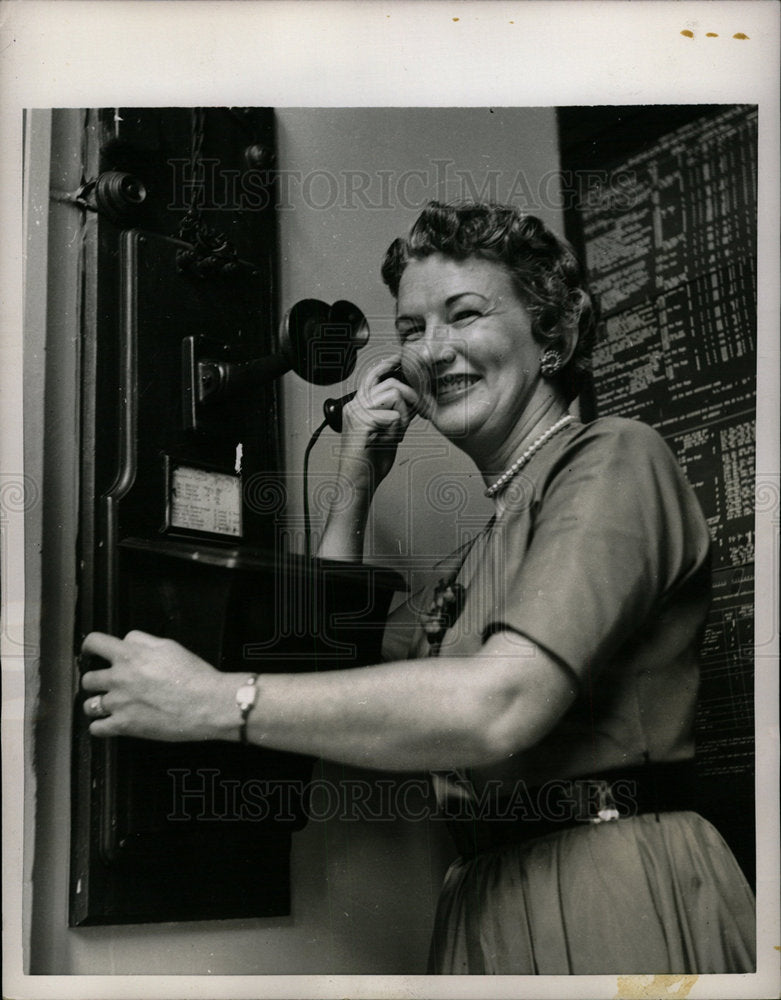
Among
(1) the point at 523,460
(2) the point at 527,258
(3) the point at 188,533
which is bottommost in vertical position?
(3) the point at 188,533

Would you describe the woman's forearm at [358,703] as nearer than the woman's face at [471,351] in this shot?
Yes

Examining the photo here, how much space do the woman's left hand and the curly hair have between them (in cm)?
67

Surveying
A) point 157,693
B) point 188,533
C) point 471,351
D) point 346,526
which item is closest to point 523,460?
point 471,351

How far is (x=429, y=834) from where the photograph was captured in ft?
5.54

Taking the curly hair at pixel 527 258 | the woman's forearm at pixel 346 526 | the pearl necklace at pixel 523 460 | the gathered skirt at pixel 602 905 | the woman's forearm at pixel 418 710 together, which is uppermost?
the curly hair at pixel 527 258

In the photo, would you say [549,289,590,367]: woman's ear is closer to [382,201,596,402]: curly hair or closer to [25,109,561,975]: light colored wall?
[382,201,596,402]: curly hair

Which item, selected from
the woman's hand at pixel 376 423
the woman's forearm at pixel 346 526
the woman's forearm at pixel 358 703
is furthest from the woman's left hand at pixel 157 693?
the woman's hand at pixel 376 423

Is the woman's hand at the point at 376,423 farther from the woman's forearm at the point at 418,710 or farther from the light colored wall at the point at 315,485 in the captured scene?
the woman's forearm at the point at 418,710

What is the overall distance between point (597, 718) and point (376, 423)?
0.57 metres

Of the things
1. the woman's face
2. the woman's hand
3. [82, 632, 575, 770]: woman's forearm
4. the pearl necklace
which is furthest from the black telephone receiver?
[82, 632, 575, 770]: woman's forearm

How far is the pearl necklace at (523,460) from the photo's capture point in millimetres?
1719

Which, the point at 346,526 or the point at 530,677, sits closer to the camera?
the point at 530,677

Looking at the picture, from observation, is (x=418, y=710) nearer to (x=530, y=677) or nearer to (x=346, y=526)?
(x=530, y=677)

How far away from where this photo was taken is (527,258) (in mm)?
1736
